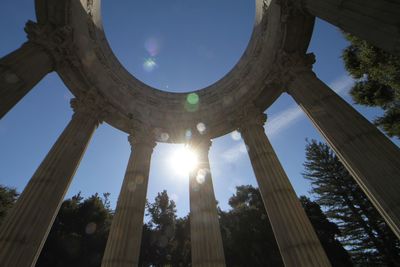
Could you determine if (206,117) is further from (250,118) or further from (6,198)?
(6,198)

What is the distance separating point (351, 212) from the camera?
1793 inches

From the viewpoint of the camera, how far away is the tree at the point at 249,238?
4350 cm

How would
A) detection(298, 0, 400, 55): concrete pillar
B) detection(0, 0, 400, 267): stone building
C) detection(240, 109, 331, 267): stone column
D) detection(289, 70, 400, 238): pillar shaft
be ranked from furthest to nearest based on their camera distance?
detection(240, 109, 331, 267): stone column < detection(0, 0, 400, 267): stone building < detection(289, 70, 400, 238): pillar shaft < detection(298, 0, 400, 55): concrete pillar

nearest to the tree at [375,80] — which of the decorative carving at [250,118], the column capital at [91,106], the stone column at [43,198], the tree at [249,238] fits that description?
the decorative carving at [250,118]

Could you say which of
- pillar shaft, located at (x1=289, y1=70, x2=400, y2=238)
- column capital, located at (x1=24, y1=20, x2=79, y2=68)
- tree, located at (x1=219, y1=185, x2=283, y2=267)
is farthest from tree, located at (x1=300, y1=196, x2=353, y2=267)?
column capital, located at (x1=24, y1=20, x2=79, y2=68)

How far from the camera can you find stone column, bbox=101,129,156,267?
48.0 ft

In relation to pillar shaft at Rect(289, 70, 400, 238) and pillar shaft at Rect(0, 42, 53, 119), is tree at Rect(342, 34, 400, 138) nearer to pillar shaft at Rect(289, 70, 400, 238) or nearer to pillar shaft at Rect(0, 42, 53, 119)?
pillar shaft at Rect(289, 70, 400, 238)

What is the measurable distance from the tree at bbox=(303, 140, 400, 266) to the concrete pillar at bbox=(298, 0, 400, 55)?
1780 inches

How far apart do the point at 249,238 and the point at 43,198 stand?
4318cm

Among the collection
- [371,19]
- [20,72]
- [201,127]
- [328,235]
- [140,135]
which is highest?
[201,127]

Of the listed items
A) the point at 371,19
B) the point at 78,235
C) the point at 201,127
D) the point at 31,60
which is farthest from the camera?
the point at 78,235

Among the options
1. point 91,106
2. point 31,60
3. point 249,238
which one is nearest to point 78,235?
point 249,238

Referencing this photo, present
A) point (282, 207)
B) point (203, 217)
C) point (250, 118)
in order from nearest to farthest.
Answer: point (282, 207)
point (203, 217)
point (250, 118)

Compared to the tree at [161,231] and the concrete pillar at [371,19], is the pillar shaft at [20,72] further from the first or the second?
the tree at [161,231]
